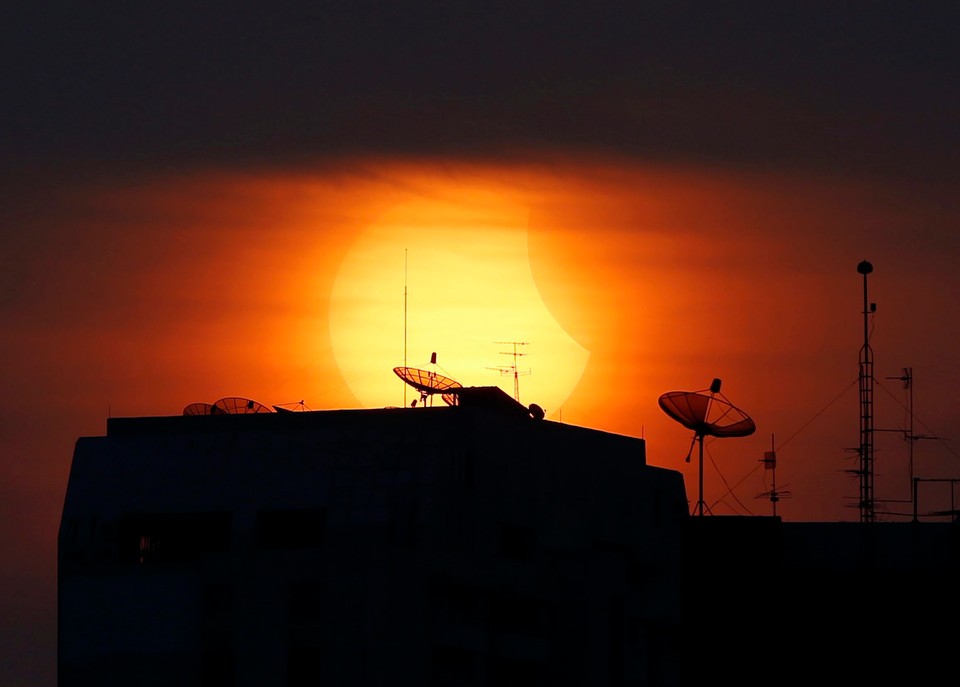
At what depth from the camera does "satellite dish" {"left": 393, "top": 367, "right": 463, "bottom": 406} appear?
104m

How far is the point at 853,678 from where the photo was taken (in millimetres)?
126688

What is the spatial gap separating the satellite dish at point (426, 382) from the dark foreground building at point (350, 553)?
1.60 m

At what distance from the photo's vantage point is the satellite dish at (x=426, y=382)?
104 meters

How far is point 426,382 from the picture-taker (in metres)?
104

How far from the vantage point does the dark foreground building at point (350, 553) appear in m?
97.1

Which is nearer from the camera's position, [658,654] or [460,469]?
[460,469]

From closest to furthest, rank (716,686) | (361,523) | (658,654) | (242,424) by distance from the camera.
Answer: (361,523) → (242,424) → (658,654) → (716,686)

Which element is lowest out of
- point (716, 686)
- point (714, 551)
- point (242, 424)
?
point (716, 686)

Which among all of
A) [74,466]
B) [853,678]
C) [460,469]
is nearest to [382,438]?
[460,469]

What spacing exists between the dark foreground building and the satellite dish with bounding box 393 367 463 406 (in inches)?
63.1

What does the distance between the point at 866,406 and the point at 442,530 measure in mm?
38806

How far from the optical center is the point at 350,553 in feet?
321

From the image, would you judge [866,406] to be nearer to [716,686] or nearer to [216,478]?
[716,686]

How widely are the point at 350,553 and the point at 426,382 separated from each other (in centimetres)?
1105
